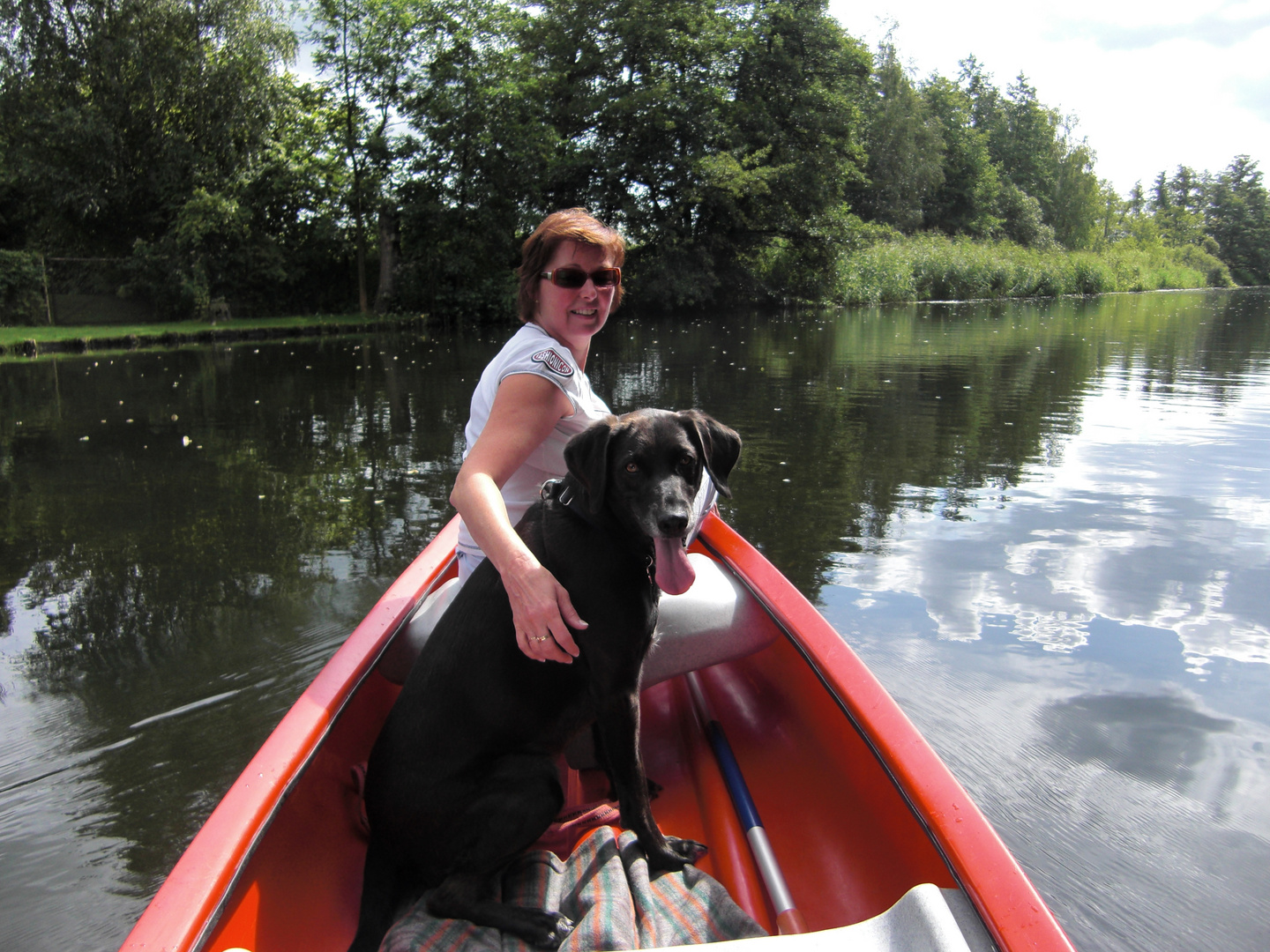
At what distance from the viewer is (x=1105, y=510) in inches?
245

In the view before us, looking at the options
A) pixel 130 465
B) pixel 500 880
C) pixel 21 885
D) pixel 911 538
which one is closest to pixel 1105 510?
pixel 911 538

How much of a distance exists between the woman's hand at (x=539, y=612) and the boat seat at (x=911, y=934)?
0.64m

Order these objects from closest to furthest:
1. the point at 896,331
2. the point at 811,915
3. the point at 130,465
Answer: the point at 811,915 < the point at 130,465 < the point at 896,331

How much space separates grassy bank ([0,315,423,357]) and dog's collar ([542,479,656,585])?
19.1 m

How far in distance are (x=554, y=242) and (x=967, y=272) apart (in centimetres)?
3724

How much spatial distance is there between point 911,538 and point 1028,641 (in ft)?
5.15

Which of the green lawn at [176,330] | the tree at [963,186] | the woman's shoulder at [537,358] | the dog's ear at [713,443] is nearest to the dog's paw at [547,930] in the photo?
the dog's ear at [713,443]

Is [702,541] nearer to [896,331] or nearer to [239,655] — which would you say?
[239,655]

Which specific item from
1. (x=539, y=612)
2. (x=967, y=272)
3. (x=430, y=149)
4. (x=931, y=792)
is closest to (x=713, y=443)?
(x=539, y=612)

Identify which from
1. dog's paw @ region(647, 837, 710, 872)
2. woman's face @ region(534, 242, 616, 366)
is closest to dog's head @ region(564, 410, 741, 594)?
woman's face @ region(534, 242, 616, 366)

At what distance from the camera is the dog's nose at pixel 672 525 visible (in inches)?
74.6

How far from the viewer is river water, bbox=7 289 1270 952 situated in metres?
2.80

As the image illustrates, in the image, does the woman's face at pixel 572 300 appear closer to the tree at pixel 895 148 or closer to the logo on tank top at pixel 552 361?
the logo on tank top at pixel 552 361

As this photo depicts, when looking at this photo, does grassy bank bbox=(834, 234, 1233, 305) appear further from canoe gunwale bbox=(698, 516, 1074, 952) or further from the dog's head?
the dog's head
